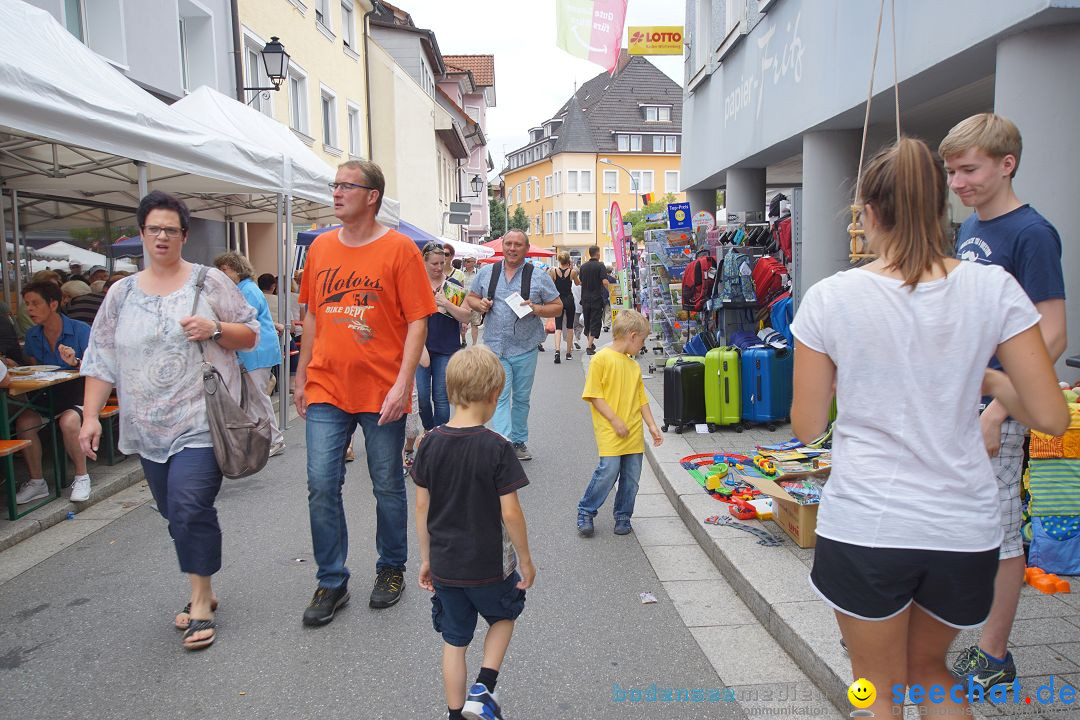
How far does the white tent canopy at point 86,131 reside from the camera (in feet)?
15.8

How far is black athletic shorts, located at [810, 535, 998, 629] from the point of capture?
1809mm

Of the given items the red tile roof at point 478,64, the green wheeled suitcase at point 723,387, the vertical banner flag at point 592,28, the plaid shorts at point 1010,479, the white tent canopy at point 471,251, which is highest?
the red tile roof at point 478,64

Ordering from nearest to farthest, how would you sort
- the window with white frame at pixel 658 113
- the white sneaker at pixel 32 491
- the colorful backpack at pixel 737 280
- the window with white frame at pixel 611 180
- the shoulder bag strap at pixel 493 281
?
1. the white sneaker at pixel 32 491
2. the shoulder bag strap at pixel 493 281
3. the colorful backpack at pixel 737 280
4. the window with white frame at pixel 658 113
5. the window with white frame at pixel 611 180

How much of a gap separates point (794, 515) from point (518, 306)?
2.91 meters

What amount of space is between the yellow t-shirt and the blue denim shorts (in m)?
2.19

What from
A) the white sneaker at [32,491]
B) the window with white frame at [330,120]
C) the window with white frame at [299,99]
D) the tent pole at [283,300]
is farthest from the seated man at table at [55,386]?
the window with white frame at [330,120]

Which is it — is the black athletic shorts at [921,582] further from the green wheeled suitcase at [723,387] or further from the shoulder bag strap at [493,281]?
the green wheeled suitcase at [723,387]

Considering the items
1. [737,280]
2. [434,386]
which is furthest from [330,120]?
[434,386]

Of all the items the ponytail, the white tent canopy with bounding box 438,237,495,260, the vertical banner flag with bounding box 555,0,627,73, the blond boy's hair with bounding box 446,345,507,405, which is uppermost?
the vertical banner flag with bounding box 555,0,627,73

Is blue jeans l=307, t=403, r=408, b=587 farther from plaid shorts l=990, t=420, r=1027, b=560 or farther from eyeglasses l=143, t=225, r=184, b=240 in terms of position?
plaid shorts l=990, t=420, r=1027, b=560

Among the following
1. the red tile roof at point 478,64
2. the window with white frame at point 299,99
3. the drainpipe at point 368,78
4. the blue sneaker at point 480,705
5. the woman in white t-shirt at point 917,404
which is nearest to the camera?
the woman in white t-shirt at point 917,404

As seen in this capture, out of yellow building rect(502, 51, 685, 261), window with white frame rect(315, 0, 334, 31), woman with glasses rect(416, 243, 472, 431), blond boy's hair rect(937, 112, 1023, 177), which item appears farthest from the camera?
yellow building rect(502, 51, 685, 261)

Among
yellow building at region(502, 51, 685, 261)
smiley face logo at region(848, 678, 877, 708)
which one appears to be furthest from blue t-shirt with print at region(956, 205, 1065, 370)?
yellow building at region(502, 51, 685, 261)

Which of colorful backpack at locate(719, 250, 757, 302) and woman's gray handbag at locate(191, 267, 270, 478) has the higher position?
colorful backpack at locate(719, 250, 757, 302)
